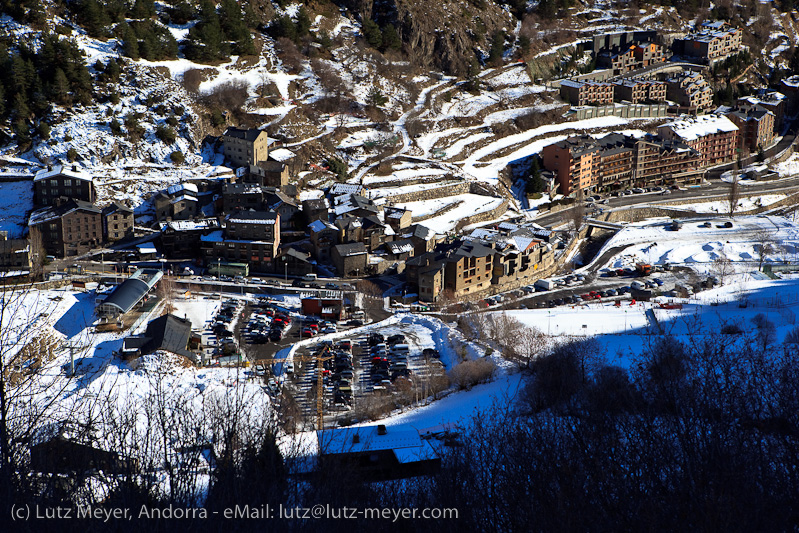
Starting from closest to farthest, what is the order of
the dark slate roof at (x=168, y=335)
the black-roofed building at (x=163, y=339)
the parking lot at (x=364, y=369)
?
the parking lot at (x=364, y=369), the black-roofed building at (x=163, y=339), the dark slate roof at (x=168, y=335)

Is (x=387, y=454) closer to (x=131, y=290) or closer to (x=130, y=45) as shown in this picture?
(x=131, y=290)

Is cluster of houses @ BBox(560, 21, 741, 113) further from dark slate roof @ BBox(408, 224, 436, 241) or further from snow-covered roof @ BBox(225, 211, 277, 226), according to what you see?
snow-covered roof @ BBox(225, 211, 277, 226)

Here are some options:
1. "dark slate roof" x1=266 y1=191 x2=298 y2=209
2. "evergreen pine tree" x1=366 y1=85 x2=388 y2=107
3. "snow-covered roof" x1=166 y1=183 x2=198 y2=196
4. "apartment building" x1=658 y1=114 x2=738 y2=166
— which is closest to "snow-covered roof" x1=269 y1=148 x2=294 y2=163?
Answer: "dark slate roof" x1=266 y1=191 x2=298 y2=209

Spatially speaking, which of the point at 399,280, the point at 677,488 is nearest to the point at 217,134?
the point at 399,280

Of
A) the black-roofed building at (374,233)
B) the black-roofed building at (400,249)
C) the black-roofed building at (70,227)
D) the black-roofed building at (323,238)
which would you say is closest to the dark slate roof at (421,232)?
the black-roofed building at (400,249)

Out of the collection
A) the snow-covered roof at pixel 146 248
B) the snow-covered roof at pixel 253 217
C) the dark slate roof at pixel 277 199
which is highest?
the dark slate roof at pixel 277 199

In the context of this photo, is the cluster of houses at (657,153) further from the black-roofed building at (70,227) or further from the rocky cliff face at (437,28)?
the black-roofed building at (70,227)
